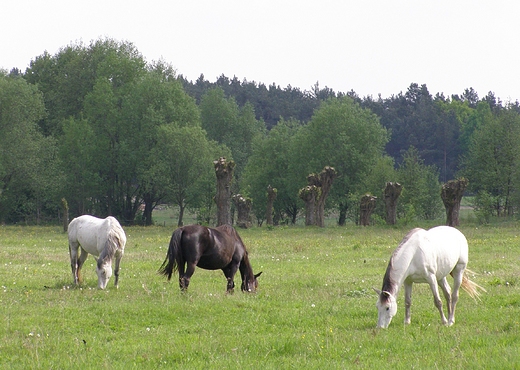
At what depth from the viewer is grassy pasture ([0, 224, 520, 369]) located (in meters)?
8.96

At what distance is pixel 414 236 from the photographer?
11.8 metres

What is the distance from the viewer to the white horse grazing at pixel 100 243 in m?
15.7

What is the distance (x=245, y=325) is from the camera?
1133 cm

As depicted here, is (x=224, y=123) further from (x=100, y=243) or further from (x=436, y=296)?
(x=436, y=296)

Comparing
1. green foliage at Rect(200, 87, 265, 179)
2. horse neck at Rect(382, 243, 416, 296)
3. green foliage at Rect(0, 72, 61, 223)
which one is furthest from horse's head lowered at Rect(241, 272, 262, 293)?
green foliage at Rect(200, 87, 265, 179)

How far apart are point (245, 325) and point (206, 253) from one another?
3.91 meters

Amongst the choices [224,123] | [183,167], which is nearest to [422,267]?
[183,167]

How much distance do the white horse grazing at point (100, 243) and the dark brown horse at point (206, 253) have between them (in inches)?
55.9

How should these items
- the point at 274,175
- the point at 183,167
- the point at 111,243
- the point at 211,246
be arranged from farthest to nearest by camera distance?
1. the point at 274,175
2. the point at 183,167
3. the point at 111,243
4. the point at 211,246

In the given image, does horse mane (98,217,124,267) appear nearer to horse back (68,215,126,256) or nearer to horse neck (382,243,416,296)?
horse back (68,215,126,256)

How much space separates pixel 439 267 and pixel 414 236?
69cm

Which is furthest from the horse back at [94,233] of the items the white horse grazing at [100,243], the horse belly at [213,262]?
the horse belly at [213,262]

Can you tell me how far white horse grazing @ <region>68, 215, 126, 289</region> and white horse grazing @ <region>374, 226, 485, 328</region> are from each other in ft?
23.6

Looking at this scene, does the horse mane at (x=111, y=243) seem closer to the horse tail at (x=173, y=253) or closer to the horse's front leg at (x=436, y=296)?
the horse tail at (x=173, y=253)
